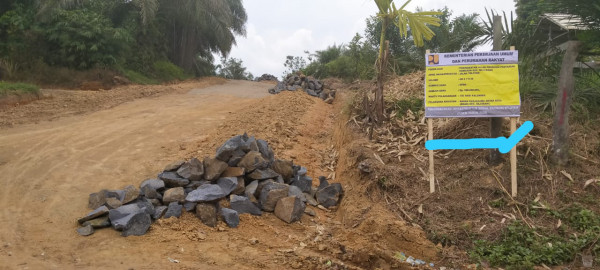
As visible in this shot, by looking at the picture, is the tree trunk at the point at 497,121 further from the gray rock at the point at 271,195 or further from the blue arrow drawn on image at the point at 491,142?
the gray rock at the point at 271,195

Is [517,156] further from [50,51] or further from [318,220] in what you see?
[50,51]

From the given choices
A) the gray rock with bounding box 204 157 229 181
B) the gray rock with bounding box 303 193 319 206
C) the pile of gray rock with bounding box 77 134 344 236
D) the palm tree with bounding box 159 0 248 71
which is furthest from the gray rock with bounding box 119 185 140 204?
the palm tree with bounding box 159 0 248 71

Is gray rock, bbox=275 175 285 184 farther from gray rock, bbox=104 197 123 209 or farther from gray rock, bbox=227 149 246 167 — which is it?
gray rock, bbox=104 197 123 209

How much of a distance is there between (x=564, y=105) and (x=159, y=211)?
5126 mm

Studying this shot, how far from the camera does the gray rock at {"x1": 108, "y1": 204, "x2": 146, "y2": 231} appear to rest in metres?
5.17

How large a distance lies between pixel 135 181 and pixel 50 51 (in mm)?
12892

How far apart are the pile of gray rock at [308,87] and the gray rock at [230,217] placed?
9.51 metres

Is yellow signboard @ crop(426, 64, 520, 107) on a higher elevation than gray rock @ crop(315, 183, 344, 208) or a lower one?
higher

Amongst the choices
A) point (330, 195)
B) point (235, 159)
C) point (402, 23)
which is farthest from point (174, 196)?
point (402, 23)

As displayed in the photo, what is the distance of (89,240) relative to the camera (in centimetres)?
502

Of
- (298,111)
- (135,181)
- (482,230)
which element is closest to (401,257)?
(482,230)

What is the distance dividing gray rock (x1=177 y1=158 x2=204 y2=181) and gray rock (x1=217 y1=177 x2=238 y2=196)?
0.28 metres

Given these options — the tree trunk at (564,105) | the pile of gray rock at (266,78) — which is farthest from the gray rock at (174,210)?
the pile of gray rock at (266,78)

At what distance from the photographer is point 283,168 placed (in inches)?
267
